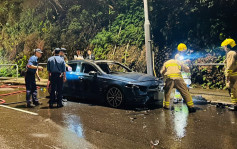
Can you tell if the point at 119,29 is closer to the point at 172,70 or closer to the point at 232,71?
the point at 172,70

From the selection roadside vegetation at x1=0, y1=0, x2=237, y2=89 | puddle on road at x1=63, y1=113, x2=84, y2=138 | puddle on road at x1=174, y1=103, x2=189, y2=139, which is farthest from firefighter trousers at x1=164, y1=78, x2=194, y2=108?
roadside vegetation at x1=0, y1=0, x2=237, y2=89

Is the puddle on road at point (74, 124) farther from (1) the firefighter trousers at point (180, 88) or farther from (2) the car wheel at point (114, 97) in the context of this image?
(1) the firefighter trousers at point (180, 88)

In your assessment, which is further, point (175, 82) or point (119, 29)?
point (119, 29)

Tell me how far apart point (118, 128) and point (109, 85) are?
7.78ft

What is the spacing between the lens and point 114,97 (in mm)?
7375

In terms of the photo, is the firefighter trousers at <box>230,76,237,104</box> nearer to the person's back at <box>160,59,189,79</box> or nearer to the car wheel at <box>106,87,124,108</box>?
the person's back at <box>160,59,189,79</box>

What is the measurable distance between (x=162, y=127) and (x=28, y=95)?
14.7 ft

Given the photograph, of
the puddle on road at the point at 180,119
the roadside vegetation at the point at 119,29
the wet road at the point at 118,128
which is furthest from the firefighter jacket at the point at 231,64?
the roadside vegetation at the point at 119,29

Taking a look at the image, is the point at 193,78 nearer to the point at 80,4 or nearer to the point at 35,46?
the point at 80,4

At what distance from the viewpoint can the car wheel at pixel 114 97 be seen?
23.7 feet

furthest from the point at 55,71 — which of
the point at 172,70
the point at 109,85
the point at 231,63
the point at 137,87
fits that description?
the point at 231,63

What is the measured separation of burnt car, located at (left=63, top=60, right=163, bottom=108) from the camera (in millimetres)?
7012

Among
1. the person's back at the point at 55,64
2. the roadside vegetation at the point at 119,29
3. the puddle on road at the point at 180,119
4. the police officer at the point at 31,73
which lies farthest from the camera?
the roadside vegetation at the point at 119,29

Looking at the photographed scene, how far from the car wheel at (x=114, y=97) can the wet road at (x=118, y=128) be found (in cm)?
24
